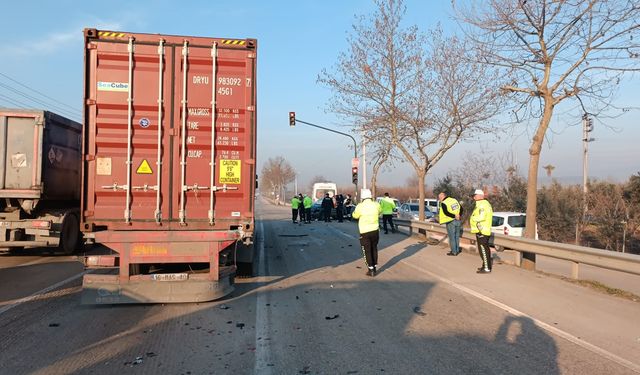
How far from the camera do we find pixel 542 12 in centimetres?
1174

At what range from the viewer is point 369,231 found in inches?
396

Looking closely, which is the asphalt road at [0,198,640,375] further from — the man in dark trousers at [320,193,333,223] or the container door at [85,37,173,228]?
the man in dark trousers at [320,193,333,223]

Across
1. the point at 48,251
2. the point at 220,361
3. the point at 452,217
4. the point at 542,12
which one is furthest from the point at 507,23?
the point at 48,251

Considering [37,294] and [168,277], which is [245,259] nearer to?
[168,277]

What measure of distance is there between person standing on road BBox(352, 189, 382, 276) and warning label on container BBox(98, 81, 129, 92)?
4796 mm

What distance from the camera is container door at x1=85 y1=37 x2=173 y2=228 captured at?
741 cm

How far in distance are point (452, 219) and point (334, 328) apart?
845 centimetres

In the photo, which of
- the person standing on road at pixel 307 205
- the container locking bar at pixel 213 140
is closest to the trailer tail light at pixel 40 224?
the container locking bar at pixel 213 140

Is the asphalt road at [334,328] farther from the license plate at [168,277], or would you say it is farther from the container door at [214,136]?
the container door at [214,136]

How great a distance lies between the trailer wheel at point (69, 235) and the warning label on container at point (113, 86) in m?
5.99

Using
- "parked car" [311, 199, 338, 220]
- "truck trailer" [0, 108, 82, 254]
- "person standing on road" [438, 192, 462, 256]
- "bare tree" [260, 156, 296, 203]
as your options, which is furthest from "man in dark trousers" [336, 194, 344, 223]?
"bare tree" [260, 156, 296, 203]

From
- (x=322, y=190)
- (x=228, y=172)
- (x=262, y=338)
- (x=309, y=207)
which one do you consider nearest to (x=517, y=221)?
(x=309, y=207)

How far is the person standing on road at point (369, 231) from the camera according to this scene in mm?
9938

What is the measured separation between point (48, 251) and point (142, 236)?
795 centimetres
